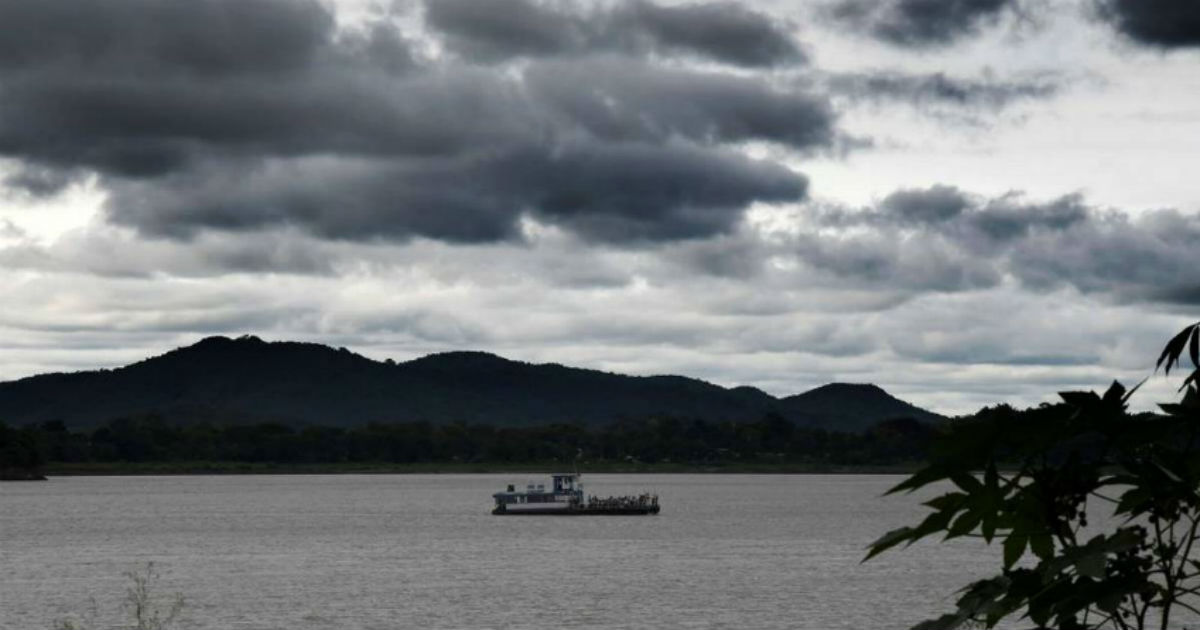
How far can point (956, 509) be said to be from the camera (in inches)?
253

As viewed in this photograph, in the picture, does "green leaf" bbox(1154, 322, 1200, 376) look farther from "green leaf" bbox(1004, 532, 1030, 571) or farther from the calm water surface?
the calm water surface

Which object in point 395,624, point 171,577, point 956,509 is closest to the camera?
point 956,509

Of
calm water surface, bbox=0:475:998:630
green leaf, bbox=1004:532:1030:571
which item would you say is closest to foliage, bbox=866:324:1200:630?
green leaf, bbox=1004:532:1030:571

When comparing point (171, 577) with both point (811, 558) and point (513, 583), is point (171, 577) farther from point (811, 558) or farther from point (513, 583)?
point (811, 558)

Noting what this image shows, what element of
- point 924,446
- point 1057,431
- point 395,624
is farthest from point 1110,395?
point 395,624

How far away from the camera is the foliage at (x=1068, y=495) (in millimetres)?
5711

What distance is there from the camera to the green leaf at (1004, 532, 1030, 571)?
6.34m

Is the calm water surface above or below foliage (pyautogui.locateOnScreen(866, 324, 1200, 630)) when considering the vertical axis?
below

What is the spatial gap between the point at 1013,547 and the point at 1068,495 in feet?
1.43

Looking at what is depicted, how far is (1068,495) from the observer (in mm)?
6078

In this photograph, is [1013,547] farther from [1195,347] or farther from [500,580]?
[500,580]

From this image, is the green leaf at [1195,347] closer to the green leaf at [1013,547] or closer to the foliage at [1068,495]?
the foliage at [1068,495]

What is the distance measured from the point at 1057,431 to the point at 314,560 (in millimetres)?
157243

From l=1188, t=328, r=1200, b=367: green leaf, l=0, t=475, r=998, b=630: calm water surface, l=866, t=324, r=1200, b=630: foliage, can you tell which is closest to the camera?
l=866, t=324, r=1200, b=630: foliage
